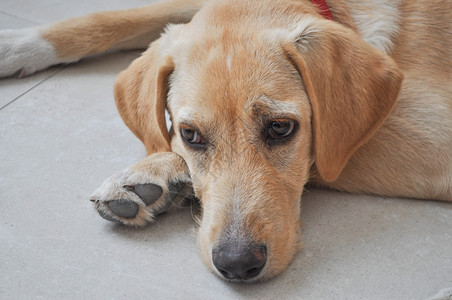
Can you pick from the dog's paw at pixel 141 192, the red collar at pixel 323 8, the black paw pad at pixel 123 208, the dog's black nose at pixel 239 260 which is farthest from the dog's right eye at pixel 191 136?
the red collar at pixel 323 8

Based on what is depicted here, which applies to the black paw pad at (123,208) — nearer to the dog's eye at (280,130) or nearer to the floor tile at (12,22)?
the dog's eye at (280,130)

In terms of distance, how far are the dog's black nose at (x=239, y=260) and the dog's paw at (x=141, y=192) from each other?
1.79 feet

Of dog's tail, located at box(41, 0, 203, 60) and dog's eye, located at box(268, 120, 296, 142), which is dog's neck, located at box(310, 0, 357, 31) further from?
dog's tail, located at box(41, 0, 203, 60)

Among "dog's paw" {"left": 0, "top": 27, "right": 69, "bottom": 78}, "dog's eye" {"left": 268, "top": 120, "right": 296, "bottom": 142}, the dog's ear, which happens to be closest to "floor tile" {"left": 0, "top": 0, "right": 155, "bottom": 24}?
"dog's paw" {"left": 0, "top": 27, "right": 69, "bottom": 78}

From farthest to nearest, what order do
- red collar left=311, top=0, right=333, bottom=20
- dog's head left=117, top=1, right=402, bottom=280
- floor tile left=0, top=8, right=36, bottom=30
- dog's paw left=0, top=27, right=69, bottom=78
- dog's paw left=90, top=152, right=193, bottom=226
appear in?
floor tile left=0, top=8, right=36, bottom=30
dog's paw left=0, top=27, right=69, bottom=78
red collar left=311, top=0, right=333, bottom=20
dog's paw left=90, top=152, right=193, bottom=226
dog's head left=117, top=1, right=402, bottom=280

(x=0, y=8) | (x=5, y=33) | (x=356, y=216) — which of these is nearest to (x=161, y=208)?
(x=356, y=216)

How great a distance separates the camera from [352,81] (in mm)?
2736

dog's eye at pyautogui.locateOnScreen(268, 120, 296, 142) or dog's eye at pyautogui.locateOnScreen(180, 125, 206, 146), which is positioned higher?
dog's eye at pyautogui.locateOnScreen(268, 120, 296, 142)

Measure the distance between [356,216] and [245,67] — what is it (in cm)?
95

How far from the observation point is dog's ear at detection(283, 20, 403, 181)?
2.70 meters

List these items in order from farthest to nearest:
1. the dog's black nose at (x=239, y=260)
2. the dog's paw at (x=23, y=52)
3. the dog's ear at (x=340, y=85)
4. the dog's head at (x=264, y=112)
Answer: the dog's paw at (x=23, y=52)
the dog's ear at (x=340, y=85)
the dog's head at (x=264, y=112)
the dog's black nose at (x=239, y=260)

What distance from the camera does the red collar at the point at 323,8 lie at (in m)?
3.12

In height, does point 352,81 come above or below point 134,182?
above

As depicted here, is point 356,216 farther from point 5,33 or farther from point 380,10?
point 5,33
